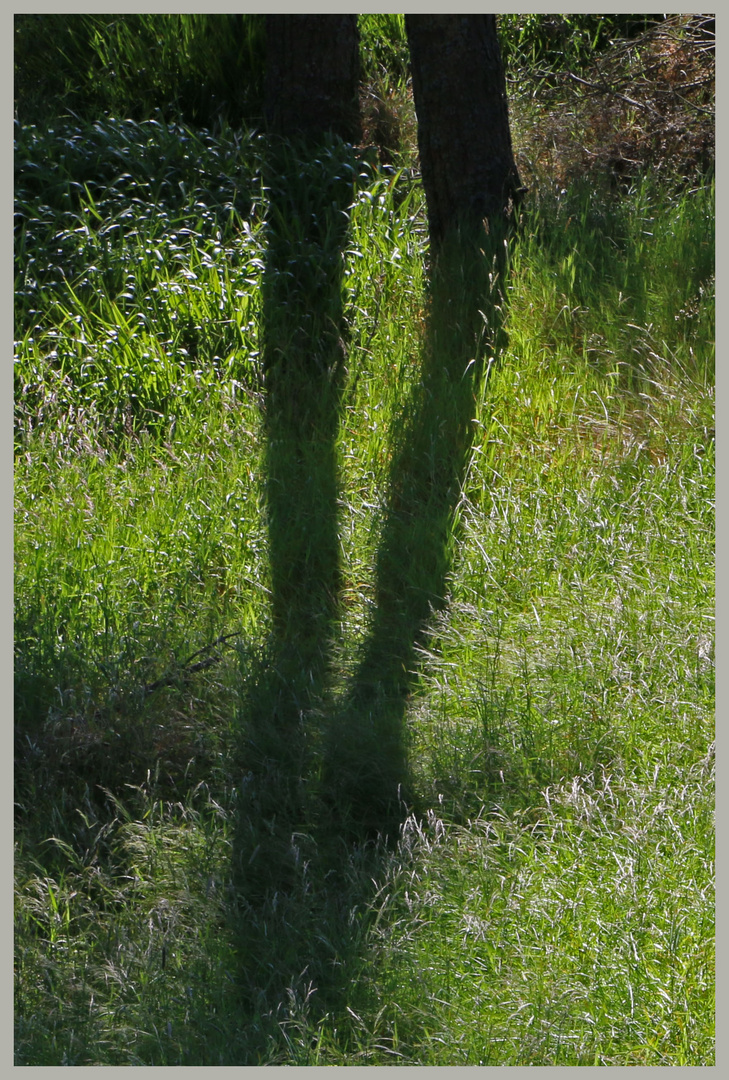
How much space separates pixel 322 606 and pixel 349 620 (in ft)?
0.46

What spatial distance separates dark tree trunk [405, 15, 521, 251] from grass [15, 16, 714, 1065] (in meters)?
0.27

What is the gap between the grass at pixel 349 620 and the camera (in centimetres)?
260

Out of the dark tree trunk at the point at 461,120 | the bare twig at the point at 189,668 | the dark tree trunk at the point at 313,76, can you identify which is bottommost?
the bare twig at the point at 189,668

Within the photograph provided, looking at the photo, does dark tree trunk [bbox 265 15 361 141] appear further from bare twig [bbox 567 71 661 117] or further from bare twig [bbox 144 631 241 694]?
bare twig [bbox 144 631 241 694]

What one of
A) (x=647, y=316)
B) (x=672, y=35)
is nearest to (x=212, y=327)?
(x=647, y=316)

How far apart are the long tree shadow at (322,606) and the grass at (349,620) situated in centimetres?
2

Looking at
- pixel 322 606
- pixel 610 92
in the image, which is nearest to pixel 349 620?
pixel 322 606

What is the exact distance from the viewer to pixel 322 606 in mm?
4355

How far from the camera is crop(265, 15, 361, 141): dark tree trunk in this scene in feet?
22.8

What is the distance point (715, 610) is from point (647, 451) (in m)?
1.17

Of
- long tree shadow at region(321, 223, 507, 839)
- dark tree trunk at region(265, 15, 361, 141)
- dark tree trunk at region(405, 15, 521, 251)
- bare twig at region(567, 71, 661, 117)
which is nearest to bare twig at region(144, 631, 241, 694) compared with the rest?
long tree shadow at region(321, 223, 507, 839)

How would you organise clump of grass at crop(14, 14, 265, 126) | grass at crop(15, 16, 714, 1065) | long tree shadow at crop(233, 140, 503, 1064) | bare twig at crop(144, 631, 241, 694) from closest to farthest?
grass at crop(15, 16, 714, 1065) → long tree shadow at crop(233, 140, 503, 1064) → bare twig at crop(144, 631, 241, 694) → clump of grass at crop(14, 14, 265, 126)

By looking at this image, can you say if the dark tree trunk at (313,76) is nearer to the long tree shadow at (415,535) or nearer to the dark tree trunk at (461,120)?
the dark tree trunk at (461,120)

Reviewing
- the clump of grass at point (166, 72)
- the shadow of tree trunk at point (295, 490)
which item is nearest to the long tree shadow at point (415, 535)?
the shadow of tree trunk at point (295, 490)
